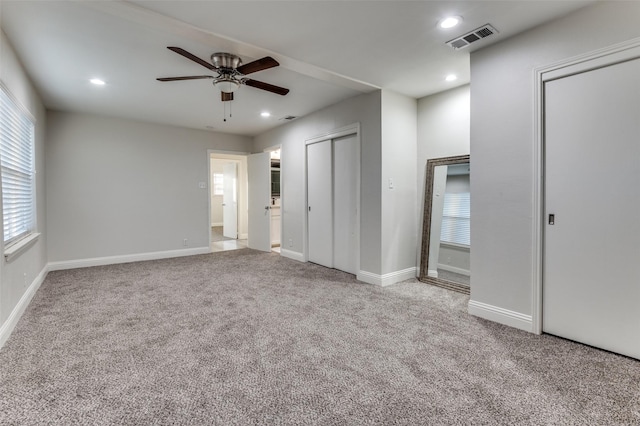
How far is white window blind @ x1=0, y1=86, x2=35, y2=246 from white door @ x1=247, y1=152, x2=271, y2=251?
3423mm

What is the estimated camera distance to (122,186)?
17.2 feet

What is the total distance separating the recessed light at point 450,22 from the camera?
2277mm

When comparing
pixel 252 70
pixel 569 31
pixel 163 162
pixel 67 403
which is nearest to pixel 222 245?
pixel 163 162

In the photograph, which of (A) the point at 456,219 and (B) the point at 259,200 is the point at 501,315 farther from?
(B) the point at 259,200

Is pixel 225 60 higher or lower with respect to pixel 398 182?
higher

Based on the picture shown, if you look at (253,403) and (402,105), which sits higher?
(402,105)

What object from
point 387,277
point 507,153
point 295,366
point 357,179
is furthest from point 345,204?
point 295,366

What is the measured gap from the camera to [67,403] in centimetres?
164

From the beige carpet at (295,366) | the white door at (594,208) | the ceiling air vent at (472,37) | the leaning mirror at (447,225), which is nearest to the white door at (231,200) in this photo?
the beige carpet at (295,366)

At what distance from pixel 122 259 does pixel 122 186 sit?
1258 millimetres

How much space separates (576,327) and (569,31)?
2230 mm

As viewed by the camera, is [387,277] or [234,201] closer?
[387,277]

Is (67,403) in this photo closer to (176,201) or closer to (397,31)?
(397,31)

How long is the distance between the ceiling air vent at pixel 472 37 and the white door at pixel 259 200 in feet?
13.4
